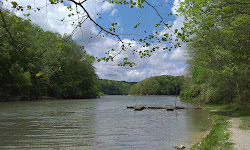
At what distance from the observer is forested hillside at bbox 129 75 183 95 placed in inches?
6747

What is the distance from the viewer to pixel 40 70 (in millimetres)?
51312

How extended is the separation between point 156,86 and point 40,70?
12844 cm

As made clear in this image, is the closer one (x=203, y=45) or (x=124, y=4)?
(x=124, y=4)

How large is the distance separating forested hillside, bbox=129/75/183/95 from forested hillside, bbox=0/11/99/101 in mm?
89471

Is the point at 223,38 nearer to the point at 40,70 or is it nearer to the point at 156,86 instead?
the point at 40,70

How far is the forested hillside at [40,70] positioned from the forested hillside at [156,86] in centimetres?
8947

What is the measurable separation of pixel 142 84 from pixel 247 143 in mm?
166056

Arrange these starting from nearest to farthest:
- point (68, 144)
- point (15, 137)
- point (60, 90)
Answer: point (68, 144) → point (15, 137) → point (60, 90)

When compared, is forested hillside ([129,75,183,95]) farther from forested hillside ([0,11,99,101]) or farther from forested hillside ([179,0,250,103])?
forested hillside ([179,0,250,103])

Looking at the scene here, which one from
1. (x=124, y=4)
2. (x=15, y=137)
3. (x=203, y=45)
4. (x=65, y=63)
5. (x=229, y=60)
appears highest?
(x=65, y=63)

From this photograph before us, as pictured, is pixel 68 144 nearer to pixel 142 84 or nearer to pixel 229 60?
pixel 229 60

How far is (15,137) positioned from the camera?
12.2 metres

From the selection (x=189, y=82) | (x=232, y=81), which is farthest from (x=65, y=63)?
(x=232, y=81)

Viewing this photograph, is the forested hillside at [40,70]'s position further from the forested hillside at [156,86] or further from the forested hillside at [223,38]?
the forested hillside at [156,86]
